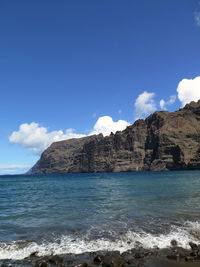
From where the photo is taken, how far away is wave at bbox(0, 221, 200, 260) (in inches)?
456

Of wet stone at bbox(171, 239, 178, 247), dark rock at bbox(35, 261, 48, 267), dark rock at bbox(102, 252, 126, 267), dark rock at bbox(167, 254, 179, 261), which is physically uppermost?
dark rock at bbox(35, 261, 48, 267)

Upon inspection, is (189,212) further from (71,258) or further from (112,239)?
(71,258)

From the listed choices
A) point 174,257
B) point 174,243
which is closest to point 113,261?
point 174,257

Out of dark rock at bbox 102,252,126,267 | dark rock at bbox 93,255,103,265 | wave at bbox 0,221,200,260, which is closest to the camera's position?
dark rock at bbox 102,252,126,267

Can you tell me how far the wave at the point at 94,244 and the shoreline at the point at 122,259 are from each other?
1.65 ft

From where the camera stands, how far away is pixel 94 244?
12375mm

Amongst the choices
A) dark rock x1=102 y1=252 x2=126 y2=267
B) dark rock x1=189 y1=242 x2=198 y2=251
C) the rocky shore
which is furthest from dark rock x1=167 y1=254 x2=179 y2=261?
dark rock x1=102 y1=252 x2=126 y2=267

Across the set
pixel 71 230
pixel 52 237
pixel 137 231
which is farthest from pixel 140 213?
pixel 52 237

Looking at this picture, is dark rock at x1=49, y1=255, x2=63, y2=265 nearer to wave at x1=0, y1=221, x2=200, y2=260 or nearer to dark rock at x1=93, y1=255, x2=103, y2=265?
wave at x1=0, y1=221, x2=200, y2=260

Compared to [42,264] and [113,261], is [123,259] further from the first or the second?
[42,264]

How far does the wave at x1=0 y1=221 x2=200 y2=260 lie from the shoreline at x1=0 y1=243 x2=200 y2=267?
1.65ft

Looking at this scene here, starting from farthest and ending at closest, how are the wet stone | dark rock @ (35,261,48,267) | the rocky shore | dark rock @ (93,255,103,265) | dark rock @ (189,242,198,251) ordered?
the wet stone → dark rock @ (189,242,198,251) → dark rock @ (93,255,103,265) → dark rock @ (35,261,48,267) → the rocky shore

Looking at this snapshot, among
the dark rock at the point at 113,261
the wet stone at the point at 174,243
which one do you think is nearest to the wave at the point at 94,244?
the wet stone at the point at 174,243

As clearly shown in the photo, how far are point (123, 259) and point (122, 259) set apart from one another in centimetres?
6
